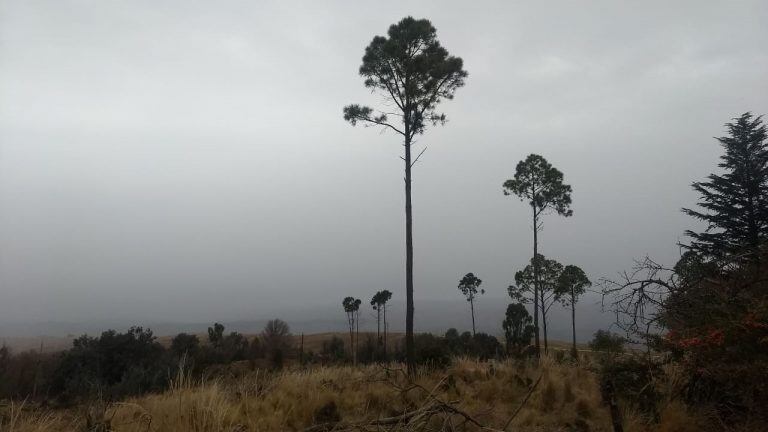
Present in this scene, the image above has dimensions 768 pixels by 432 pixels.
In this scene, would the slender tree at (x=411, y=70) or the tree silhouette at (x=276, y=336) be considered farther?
the tree silhouette at (x=276, y=336)

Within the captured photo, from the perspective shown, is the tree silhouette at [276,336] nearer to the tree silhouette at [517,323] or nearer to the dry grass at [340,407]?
the tree silhouette at [517,323]

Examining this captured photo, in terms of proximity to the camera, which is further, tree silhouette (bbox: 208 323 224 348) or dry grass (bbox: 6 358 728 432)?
tree silhouette (bbox: 208 323 224 348)

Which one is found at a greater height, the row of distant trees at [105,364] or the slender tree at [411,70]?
the slender tree at [411,70]

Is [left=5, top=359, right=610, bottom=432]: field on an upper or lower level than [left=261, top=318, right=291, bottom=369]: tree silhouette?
upper

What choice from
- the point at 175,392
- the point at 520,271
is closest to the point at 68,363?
the point at 175,392

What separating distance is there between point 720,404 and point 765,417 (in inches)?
28.8

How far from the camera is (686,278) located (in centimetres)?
593

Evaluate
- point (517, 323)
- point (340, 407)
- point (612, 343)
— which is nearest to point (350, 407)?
point (340, 407)

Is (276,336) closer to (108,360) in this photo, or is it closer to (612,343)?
(108,360)

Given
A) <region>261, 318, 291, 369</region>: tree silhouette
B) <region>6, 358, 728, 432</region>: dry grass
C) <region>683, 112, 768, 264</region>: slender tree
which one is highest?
<region>683, 112, 768, 264</region>: slender tree

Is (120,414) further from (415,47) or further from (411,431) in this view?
(415,47)

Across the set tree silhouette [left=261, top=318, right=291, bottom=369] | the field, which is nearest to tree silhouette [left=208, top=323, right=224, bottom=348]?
tree silhouette [left=261, top=318, right=291, bottom=369]

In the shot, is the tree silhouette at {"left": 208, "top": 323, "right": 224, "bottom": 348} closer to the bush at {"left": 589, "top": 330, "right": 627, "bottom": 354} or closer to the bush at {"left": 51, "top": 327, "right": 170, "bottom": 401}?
the bush at {"left": 51, "top": 327, "right": 170, "bottom": 401}

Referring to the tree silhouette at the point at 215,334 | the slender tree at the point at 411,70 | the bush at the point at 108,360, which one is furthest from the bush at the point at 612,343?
the tree silhouette at the point at 215,334
